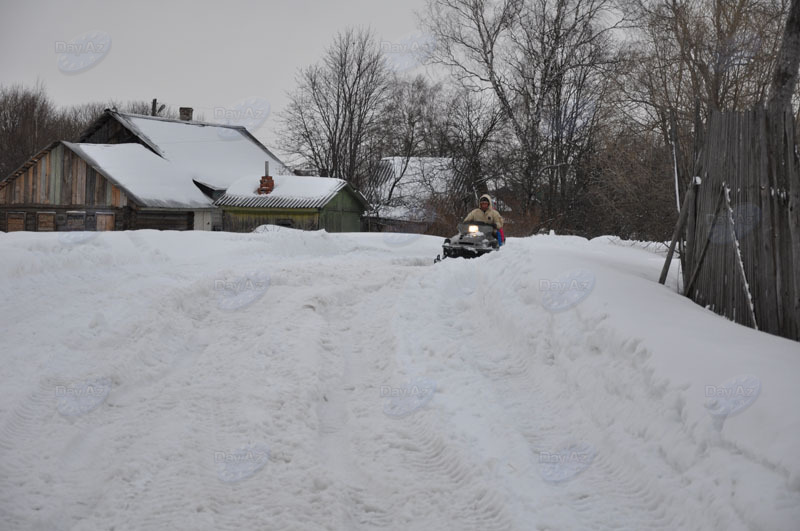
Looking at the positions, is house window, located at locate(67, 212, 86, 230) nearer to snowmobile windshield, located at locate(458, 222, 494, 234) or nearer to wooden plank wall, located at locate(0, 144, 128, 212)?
wooden plank wall, located at locate(0, 144, 128, 212)

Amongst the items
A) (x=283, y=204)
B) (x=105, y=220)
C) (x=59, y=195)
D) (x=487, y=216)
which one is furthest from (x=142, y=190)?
(x=487, y=216)

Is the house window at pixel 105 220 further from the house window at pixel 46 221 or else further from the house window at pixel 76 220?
the house window at pixel 46 221

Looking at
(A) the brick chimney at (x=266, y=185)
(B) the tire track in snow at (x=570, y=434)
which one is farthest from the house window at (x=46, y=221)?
(B) the tire track in snow at (x=570, y=434)

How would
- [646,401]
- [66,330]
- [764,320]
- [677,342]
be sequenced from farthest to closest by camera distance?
[66,330]
[764,320]
[677,342]
[646,401]

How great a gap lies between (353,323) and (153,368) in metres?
2.79

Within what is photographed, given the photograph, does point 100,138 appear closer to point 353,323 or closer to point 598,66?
point 598,66

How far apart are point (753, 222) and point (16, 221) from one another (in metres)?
31.3

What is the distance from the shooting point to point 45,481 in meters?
4.22

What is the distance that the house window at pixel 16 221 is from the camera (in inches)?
1118

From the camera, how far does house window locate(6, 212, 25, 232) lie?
28391 millimetres

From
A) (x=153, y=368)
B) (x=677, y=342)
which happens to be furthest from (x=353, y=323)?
(x=677, y=342)

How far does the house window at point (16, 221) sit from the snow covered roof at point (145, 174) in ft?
A: 14.8

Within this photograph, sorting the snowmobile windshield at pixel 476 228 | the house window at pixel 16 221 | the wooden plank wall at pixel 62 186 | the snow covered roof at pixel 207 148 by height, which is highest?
the snow covered roof at pixel 207 148

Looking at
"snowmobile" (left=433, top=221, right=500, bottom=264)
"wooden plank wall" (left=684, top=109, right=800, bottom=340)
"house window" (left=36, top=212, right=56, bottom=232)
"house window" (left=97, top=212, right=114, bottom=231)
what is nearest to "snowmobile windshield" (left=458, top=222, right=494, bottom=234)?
"snowmobile" (left=433, top=221, right=500, bottom=264)
